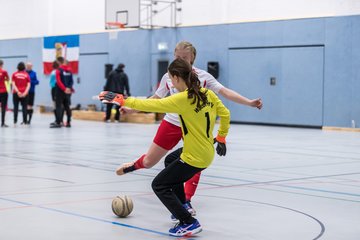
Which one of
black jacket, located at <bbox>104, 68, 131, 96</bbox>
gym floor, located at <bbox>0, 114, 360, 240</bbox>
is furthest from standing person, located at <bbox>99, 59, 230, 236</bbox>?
black jacket, located at <bbox>104, 68, 131, 96</bbox>

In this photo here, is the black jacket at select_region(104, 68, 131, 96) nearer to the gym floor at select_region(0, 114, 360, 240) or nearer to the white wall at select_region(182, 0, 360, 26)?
the white wall at select_region(182, 0, 360, 26)

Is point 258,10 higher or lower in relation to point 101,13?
lower

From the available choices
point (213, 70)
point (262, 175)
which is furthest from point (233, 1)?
point (262, 175)

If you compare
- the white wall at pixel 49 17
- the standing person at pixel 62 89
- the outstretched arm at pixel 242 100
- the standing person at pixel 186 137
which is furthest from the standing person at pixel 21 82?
the standing person at pixel 186 137

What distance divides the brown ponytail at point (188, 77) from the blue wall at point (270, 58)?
16.9m

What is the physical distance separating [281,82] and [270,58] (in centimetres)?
98

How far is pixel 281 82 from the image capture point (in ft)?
79.5

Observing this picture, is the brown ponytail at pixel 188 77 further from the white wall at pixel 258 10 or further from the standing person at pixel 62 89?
the white wall at pixel 258 10

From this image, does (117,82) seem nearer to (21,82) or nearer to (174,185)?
(21,82)

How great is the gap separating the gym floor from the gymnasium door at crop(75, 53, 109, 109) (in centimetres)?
1555

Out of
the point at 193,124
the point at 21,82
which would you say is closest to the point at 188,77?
the point at 193,124

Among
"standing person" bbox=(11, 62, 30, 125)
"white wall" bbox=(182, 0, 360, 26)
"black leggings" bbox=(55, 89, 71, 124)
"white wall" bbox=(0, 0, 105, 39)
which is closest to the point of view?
"black leggings" bbox=(55, 89, 71, 124)

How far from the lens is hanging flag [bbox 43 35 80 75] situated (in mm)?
32375

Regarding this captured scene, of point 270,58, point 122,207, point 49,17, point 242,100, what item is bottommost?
point 122,207
